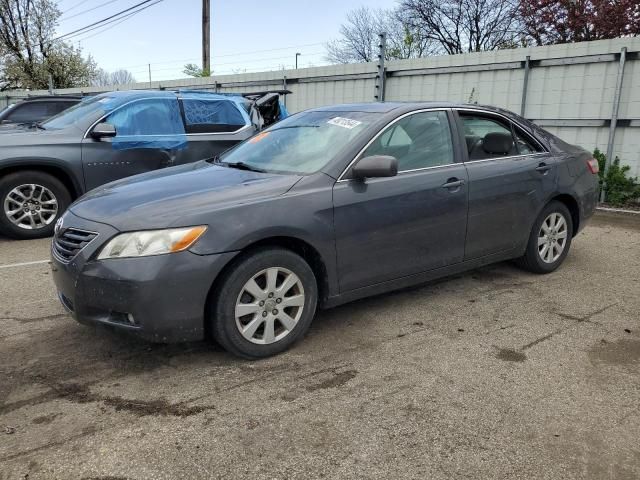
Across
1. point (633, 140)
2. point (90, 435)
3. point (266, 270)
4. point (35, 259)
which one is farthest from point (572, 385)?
point (633, 140)

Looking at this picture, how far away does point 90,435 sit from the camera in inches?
100

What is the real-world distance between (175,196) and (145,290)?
628 millimetres

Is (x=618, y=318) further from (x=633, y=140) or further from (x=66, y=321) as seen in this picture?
(x=633, y=140)

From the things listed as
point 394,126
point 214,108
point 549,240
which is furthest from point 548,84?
point 394,126

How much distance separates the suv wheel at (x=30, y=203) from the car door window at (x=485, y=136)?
4.72 m

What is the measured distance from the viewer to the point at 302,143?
13.2ft

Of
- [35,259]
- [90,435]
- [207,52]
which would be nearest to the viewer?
[90,435]

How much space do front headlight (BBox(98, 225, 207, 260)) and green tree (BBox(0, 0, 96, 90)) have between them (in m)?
32.4

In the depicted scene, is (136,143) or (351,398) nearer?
(351,398)

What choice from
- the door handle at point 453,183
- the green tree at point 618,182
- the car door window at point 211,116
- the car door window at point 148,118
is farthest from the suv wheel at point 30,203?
the green tree at point 618,182

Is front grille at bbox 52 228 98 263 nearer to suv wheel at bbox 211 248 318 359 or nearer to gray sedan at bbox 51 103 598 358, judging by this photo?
gray sedan at bbox 51 103 598 358

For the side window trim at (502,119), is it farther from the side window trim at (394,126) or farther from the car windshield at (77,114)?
the car windshield at (77,114)

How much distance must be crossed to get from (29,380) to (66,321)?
2.98 feet

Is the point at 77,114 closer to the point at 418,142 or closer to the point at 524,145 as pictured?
the point at 418,142
